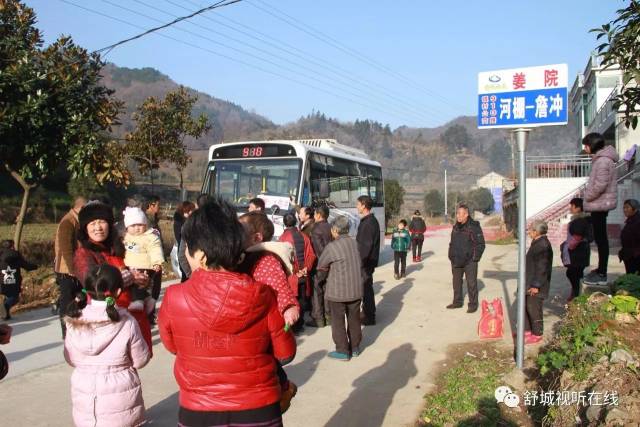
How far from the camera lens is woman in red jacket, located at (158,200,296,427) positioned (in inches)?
97.9

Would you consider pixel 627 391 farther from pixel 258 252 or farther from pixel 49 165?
pixel 49 165

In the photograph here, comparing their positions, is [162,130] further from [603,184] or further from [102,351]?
[102,351]

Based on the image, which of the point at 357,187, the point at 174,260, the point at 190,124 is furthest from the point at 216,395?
the point at 190,124

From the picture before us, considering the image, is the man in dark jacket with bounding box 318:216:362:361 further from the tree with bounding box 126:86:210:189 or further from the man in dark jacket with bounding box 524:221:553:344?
the tree with bounding box 126:86:210:189

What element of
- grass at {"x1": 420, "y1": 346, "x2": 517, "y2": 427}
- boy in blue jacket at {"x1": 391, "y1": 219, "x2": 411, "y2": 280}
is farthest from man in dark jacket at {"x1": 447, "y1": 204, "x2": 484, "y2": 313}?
boy in blue jacket at {"x1": 391, "y1": 219, "x2": 411, "y2": 280}

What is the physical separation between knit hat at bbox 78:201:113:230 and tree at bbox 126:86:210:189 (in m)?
15.4

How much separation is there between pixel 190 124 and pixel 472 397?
17152 mm

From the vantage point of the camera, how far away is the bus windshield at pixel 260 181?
12.1m

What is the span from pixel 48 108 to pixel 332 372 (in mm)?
6829

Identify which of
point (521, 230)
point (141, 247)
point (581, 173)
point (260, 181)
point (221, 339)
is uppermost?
point (581, 173)

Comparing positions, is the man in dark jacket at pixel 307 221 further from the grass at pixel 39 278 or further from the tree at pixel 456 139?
the tree at pixel 456 139

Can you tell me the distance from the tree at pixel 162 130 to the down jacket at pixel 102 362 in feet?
53.0

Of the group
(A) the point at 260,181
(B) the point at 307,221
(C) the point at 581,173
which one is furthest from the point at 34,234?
(C) the point at 581,173

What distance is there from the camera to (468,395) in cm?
532
